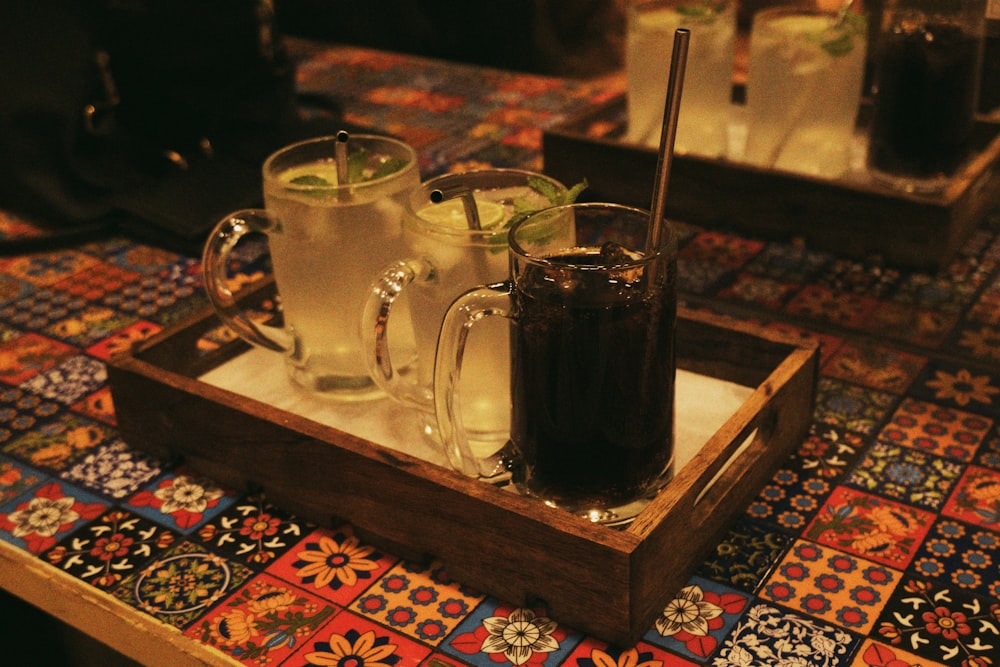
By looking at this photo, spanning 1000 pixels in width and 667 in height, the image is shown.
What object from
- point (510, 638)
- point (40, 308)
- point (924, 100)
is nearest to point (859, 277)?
point (924, 100)

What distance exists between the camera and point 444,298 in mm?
786

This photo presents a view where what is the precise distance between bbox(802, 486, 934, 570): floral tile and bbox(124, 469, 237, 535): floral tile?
44 cm

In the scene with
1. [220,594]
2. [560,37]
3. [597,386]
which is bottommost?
[560,37]

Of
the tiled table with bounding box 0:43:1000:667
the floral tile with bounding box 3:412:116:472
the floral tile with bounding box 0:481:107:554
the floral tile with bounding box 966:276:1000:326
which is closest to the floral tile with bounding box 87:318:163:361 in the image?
the tiled table with bounding box 0:43:1000:667

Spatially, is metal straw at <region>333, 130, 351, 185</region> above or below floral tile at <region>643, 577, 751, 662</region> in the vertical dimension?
above

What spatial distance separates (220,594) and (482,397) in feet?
0.73

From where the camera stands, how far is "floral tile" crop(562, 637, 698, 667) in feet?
2.19

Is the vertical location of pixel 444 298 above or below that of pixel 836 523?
above

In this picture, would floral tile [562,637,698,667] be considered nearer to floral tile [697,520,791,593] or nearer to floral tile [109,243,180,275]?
floral tile [697,520,791,593]

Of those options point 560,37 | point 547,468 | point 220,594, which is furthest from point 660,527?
point 560,37

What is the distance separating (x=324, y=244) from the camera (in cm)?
85

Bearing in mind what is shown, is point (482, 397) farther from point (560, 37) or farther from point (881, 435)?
point (560, 37)

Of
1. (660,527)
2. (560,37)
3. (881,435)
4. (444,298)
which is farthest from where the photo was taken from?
(560,37)

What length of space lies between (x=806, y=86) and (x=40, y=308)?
846 mm
